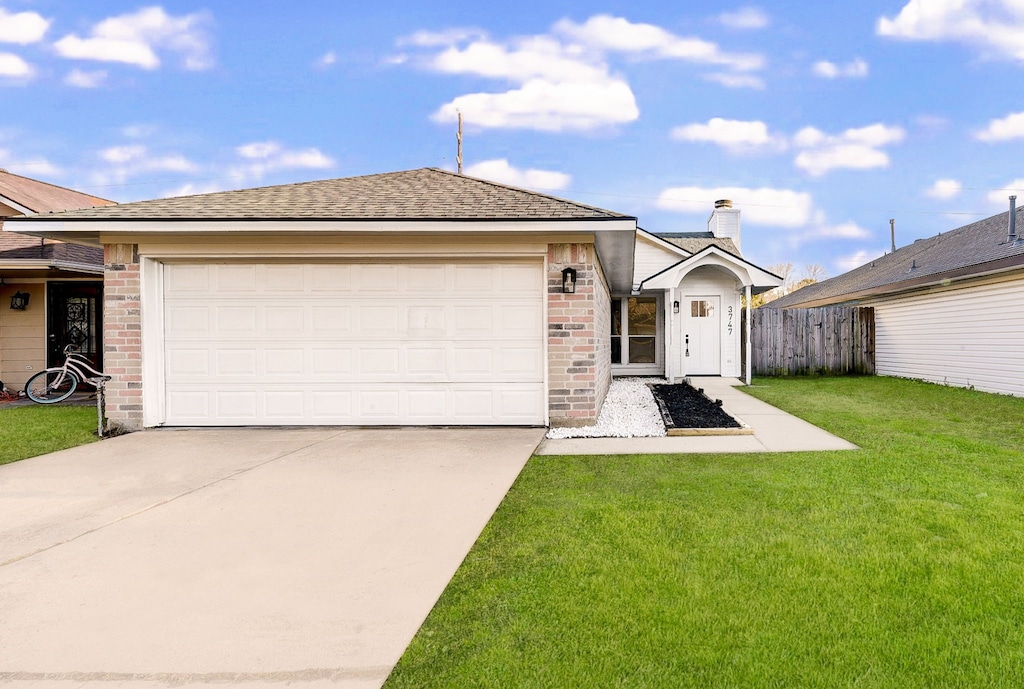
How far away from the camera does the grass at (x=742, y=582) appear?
78.5 inches

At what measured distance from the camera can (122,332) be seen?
707cm

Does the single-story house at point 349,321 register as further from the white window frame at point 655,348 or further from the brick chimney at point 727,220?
the brick chimney at point 727,220

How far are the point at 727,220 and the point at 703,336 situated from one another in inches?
274

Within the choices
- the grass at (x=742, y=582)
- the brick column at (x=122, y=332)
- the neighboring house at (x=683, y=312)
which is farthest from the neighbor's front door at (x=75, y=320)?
the neighboring house at (x=683, y=312)

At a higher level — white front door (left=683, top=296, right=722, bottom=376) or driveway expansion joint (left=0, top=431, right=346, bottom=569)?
white front door (left=683, top=296, right=722, bottom=376)

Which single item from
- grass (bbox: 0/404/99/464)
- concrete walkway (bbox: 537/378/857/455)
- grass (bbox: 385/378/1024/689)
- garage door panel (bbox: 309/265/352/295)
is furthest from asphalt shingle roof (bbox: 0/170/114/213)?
grass (bbox: 385/378/1024/689)

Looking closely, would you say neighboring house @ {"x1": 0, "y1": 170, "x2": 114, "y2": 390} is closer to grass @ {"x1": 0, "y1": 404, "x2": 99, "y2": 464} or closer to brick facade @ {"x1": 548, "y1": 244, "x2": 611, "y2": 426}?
grass @ {"x1": 0, "y1": 404, "x2": 99, "y2": 464}

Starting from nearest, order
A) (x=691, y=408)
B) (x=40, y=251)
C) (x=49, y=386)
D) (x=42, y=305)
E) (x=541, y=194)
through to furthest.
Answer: (x=541, y=194), (x=691, y=408), (x=40, y=251), (x=49, y=386), (x=42, y=305)

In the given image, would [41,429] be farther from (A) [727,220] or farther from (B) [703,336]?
(A) [727,220]

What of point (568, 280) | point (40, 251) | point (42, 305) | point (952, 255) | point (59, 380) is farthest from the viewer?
point (952, 255)

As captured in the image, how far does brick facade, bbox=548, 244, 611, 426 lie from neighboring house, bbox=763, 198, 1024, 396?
332 inches

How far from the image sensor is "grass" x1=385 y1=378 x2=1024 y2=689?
6.54ft

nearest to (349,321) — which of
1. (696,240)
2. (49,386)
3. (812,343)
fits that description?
(49,386)

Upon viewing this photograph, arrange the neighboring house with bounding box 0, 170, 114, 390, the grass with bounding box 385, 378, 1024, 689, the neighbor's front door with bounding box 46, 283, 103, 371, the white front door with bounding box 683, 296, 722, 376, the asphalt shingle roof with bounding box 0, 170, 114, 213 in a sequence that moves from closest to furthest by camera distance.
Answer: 1. the grass with bounding box 385, 378, 1024, 689
2. the neighboring house with bounding box 0, 170, 114, 390
3. the neighbor's front door with bounding box 46, 283, 103, 371
4. the asphalt shingle roof with bounding box 0, 170, 114, 213
5. the white front door with bounding box 683, 296, 722, 376
